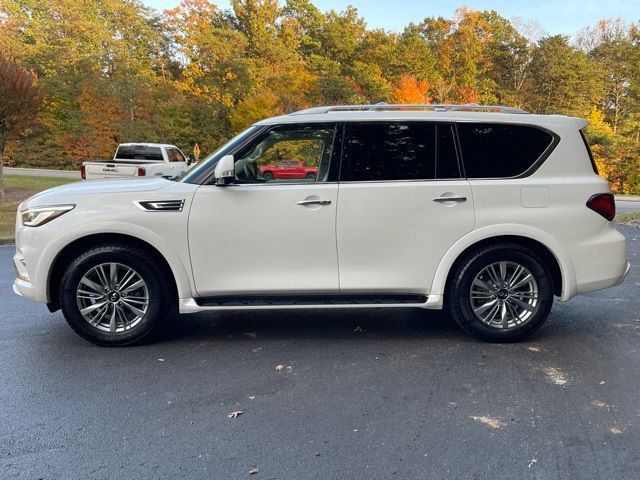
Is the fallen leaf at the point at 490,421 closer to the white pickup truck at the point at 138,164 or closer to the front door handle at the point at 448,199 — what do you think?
the front door handle at the point at 448,199

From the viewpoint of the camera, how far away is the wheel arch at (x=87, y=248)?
441 centimetres

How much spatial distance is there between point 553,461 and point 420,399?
3.05ft

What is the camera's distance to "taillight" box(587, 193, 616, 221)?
453 cm

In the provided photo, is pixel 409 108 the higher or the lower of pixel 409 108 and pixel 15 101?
the lower

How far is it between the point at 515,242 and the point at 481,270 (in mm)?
381

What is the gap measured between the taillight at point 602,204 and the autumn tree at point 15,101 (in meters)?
16.5

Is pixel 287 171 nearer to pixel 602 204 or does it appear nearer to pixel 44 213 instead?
pixel 44 213

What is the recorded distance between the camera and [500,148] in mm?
4605

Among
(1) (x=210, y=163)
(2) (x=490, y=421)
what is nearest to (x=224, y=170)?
(1) (x=210, y=163)

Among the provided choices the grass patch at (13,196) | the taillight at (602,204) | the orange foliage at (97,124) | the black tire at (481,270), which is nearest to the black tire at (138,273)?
the black tire at (481,270)

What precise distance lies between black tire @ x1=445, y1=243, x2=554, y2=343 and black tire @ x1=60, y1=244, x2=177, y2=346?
Answer: 7.92 feet

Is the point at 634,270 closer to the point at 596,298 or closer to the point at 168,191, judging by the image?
the point at 596,298

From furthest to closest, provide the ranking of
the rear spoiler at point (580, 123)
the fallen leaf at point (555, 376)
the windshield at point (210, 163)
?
1. the rear spoiler at point (580, 123)
2. the windshield at point (210, 163)
3. the fallen leaf at point (555, 376)

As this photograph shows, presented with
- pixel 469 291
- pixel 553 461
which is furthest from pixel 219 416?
pixel 469 291
